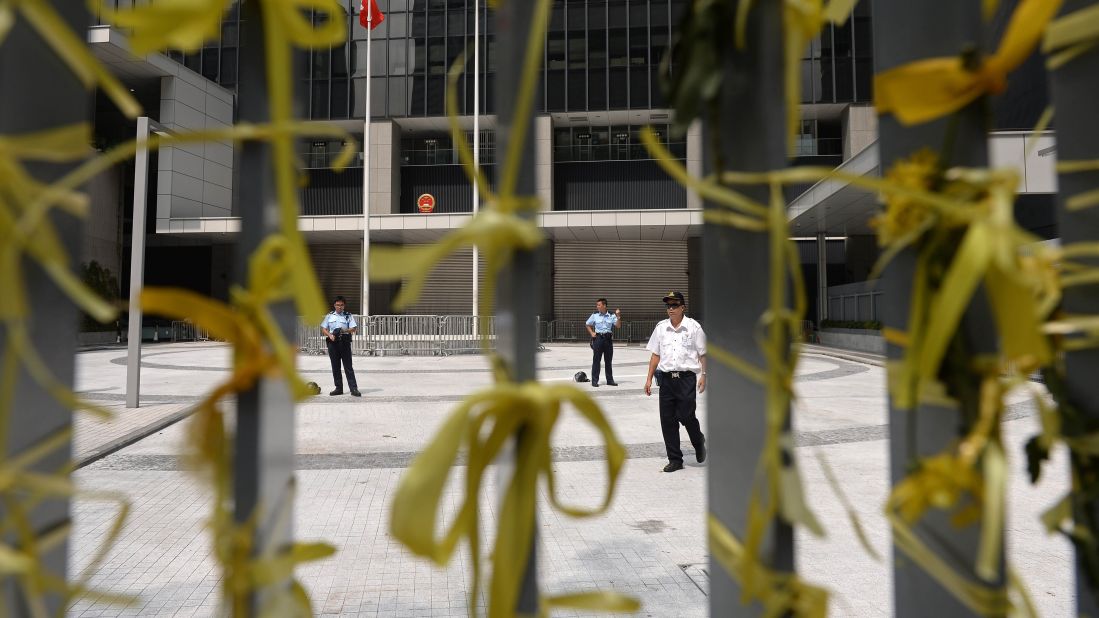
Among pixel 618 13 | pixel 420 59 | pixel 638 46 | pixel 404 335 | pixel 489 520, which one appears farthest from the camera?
pixel 420 59

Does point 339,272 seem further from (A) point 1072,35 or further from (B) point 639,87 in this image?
(A) point 1072,35

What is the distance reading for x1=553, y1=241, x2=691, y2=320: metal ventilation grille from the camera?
25500 millimetres

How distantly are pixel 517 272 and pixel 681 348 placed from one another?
5.29 m

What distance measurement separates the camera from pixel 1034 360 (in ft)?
1.23

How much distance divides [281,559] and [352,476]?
4.96 meters

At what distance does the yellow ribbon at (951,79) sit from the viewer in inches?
13.7

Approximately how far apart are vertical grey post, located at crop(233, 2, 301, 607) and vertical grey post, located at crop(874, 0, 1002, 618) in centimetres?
41

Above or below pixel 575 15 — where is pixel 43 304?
below

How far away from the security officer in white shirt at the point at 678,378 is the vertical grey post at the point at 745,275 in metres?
4.87

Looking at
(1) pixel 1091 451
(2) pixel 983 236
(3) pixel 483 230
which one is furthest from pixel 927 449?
(3) pixel 483 230

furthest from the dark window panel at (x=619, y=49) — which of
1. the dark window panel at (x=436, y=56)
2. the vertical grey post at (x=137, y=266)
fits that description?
the vertical grey post at (x=137, y=266)

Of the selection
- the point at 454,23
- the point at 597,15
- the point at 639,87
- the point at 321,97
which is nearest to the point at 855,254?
the point at 639,87

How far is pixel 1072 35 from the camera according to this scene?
45 cm

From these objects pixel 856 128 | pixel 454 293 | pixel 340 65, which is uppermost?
pixel 340 65
